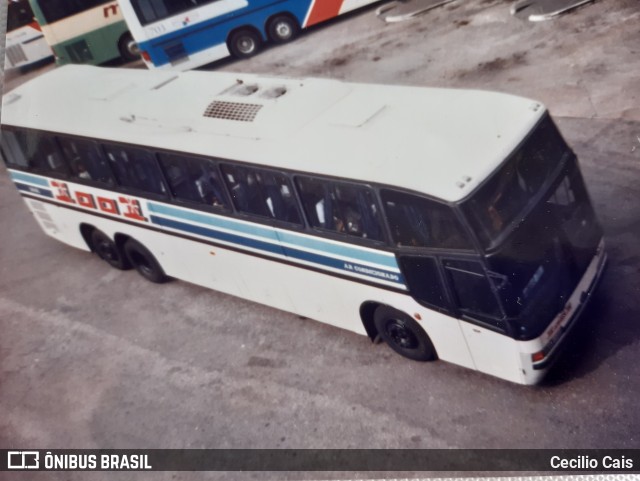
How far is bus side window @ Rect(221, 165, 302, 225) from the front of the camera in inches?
300

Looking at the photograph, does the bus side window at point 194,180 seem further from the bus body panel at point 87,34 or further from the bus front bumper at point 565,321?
the bus body panel at point 87,34

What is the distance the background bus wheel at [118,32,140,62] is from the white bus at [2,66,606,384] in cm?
1307

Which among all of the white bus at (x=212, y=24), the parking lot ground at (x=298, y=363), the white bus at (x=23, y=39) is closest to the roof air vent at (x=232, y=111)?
the parking lot ground at (x=298, y=363)

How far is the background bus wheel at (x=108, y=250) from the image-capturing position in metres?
11.2

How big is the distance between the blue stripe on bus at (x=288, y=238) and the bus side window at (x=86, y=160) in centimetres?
105

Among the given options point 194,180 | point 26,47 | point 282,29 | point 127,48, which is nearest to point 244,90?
point 194,180

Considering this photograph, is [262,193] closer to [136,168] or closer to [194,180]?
[194,180]

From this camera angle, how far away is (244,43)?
63.4ft

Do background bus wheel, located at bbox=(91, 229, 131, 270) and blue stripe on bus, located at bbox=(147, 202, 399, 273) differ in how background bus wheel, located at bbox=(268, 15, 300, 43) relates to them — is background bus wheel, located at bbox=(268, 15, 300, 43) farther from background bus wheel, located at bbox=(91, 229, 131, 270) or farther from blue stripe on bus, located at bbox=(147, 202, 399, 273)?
blue stripe on bus, located at bbox=(147, 202, 399, 273)

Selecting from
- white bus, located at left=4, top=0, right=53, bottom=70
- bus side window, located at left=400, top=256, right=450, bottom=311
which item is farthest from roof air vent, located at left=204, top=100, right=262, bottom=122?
white bus, located at left=4, top=0, right=53, bottom=70

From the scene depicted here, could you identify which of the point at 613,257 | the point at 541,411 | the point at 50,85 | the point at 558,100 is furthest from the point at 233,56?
the point at 541,411

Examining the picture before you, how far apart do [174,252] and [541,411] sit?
5.76 metres

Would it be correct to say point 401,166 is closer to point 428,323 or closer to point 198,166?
point 428,323

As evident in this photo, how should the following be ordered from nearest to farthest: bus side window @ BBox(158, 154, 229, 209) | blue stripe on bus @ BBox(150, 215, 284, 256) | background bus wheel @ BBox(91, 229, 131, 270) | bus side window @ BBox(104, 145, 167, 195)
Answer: blue stripe on bus @ BBox(150, 215, 284, 256), bus side window @ BBox(158, 154, 229, 209), bus side window @ BBox(104, 145, 167, 195), background bus wheel @ BBox(91, 229, 131, 270)
